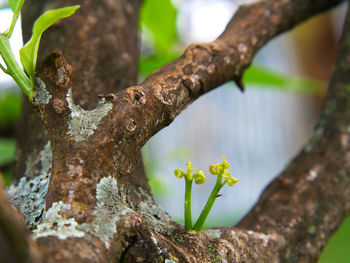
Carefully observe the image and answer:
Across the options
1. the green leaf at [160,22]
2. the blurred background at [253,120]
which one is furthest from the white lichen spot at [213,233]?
the blurred background at [253,120]

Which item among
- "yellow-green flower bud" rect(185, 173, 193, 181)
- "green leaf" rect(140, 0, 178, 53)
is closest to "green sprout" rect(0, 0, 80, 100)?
"yellow-green flower bud" rect(185, 173, 193, 181)

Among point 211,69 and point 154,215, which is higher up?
point 211,69

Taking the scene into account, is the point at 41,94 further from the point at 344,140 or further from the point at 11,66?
the point at 344,140

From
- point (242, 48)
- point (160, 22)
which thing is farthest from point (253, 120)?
point (242, 48)

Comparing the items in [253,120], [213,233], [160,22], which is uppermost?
[253,120]

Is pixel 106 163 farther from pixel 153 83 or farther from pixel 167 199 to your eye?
pixel 167 199

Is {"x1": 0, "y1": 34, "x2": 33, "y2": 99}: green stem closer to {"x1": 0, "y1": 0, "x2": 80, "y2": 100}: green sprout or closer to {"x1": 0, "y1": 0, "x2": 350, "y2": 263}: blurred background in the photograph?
{"x1": 0, "y1": 0, "x2": 80, "y2": 100}: green sprout
